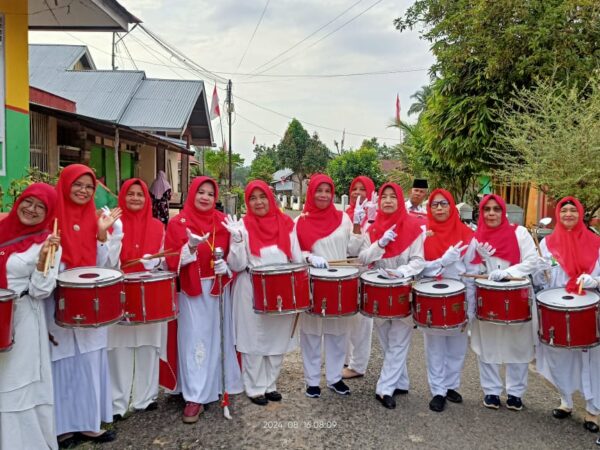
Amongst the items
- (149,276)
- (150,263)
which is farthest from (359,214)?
(149,276)

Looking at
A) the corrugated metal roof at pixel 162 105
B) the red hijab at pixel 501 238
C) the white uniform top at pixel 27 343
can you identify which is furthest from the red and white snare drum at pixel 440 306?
the corrugated metal roof at pixel 162 105

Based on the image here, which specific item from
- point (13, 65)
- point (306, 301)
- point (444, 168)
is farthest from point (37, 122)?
point (444, 168)

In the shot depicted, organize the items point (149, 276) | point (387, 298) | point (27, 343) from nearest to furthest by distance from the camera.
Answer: point (27, 343) < point (149, 276) < point (387, 298)

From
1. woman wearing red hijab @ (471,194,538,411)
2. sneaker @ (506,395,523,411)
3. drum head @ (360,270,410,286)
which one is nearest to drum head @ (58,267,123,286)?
drum head @ (360,270,410,286)

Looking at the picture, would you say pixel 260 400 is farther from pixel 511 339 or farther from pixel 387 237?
pixel 511 339

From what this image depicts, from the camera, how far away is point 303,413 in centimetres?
426

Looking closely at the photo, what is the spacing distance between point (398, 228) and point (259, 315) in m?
1.44

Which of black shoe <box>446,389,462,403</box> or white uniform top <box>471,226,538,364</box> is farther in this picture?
black shoe <box>446,389,462,403</box>

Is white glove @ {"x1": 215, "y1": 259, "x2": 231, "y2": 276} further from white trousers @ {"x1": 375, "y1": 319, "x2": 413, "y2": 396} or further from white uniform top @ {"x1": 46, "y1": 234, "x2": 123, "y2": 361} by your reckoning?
white trousers @ {"x1": 375, "y1": 319, "x2": 413, "y2": 396}

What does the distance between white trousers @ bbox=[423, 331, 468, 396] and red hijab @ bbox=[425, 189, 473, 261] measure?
71 cm

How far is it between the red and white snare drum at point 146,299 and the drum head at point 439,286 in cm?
199

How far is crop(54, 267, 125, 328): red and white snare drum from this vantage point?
10.8 ft

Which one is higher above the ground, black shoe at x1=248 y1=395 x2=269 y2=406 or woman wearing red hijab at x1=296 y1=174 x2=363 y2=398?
woman wearing red hijab at x1=296 y1=174 x2=363 y2=398

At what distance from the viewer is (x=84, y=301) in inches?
130
